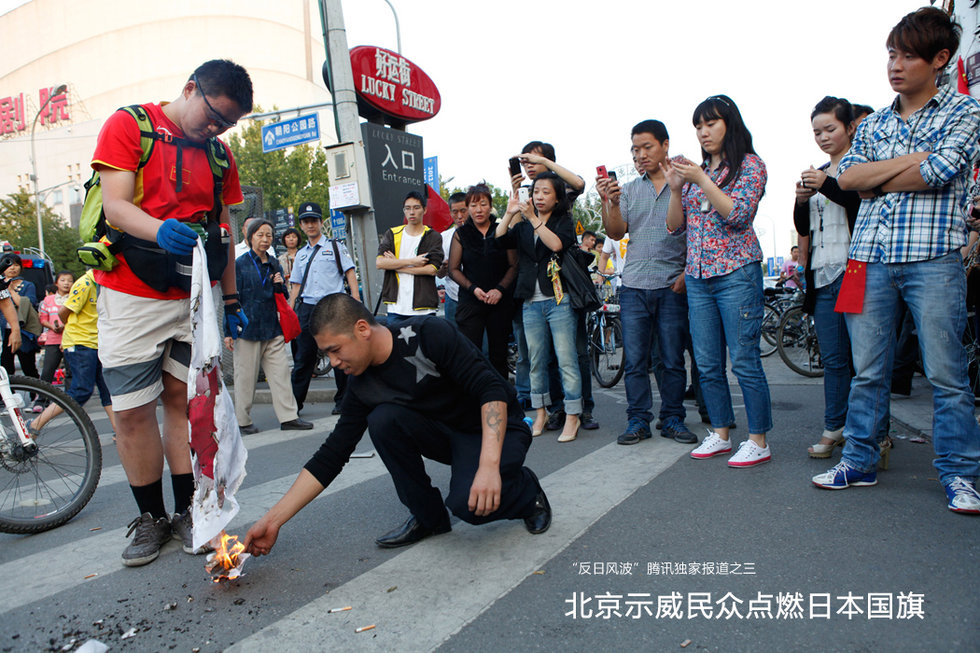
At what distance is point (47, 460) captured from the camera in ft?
12.5

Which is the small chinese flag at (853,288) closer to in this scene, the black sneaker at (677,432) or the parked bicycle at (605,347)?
the black sneaker at (677,432)

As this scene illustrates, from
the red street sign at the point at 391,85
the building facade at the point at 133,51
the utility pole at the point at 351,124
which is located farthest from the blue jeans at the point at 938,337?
the building facade at the point at 133,51

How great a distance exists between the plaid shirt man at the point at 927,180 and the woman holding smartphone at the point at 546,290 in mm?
2082

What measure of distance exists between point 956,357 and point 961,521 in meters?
0.70

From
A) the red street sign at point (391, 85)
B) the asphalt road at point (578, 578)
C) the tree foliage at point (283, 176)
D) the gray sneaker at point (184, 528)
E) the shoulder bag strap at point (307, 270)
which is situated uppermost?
the tree foliage at point (283, 176)

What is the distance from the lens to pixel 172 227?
2695 millimetres

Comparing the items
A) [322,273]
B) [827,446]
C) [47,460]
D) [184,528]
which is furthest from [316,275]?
[827,446]

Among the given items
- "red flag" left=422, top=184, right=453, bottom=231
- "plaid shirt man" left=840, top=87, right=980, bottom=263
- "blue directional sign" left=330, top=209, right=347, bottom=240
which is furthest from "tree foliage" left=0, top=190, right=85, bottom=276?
"plaid shirt man" left=840, top=87, right=980, bottom=263

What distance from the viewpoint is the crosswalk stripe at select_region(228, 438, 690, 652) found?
2.10 m

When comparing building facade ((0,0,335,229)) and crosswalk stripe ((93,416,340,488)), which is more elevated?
building facade ((0,0,335,229))

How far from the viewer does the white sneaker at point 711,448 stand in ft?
13.1

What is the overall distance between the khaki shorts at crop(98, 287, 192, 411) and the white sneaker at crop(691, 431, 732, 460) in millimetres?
2954

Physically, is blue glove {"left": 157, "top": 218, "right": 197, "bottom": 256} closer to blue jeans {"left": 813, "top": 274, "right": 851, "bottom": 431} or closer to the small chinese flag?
the small chinese flag

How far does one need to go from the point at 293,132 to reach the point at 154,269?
12972 mm
